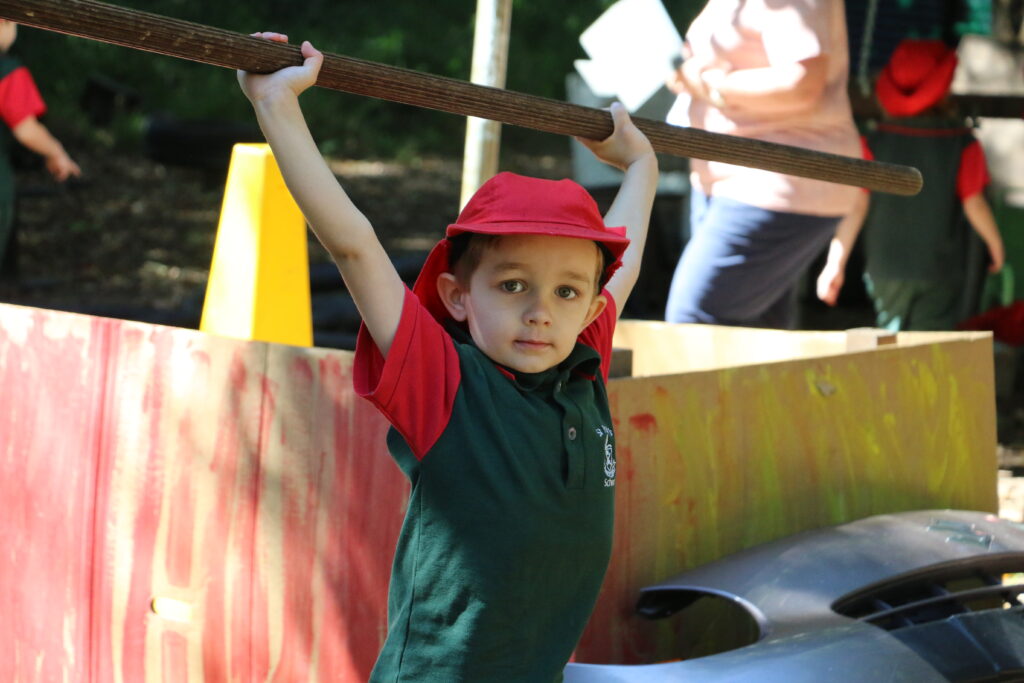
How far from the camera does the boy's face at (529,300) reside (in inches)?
79.6

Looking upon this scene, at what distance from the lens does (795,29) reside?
4.02 meters

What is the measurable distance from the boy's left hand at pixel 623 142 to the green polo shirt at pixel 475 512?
0.67 metres

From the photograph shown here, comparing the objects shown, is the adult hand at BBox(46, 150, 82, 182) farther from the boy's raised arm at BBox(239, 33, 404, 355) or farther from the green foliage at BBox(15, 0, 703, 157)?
the green foliage at BBox(15, 0, 703, 157)

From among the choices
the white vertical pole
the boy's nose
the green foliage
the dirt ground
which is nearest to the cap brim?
the white vertical pole

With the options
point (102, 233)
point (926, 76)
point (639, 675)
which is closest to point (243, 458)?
point (639, 675)

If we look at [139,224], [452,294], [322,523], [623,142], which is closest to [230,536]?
[322,523]

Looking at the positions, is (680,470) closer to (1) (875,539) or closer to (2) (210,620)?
(1) (875,539)

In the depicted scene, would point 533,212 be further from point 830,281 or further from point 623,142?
point 830,281

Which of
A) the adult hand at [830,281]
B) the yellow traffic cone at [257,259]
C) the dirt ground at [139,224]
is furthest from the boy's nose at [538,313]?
the dirt ground at [139,224]

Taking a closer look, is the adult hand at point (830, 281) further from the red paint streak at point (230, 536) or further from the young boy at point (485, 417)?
the young boy at point (485, 417)

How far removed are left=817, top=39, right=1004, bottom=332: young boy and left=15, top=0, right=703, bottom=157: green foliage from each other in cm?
815

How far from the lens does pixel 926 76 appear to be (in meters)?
6.61

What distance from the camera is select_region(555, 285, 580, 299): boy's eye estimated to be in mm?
2064

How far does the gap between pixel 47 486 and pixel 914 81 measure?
4972 millimetres
